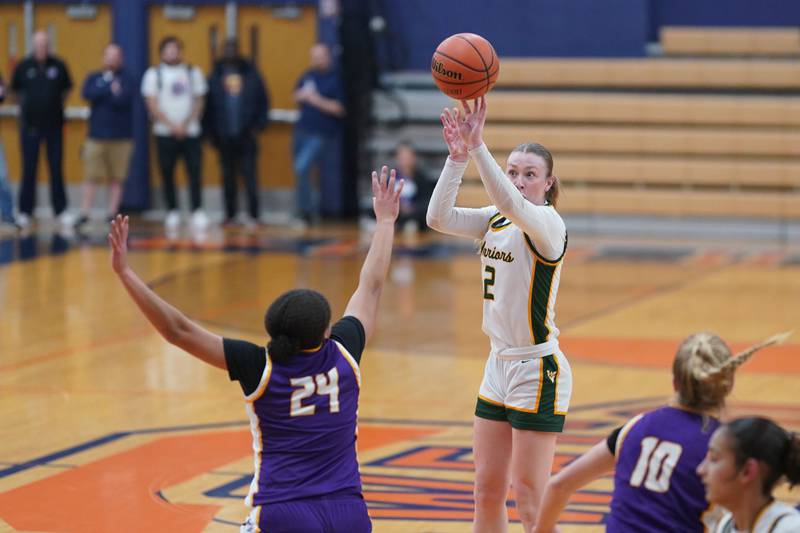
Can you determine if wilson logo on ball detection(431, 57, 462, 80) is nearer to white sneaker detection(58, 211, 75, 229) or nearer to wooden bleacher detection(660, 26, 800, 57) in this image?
white sneaker detection(58, 211, 75, 229)

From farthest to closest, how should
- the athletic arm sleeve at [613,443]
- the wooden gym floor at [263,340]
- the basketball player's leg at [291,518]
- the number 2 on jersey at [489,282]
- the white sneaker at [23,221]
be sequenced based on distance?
1. the white sneaker at [23,221]
2. the wooden gym floor at [263,340]
3. the number 2 on jersey at [489,282]
4. the basketball player's leg at [291,518]
5. the athletic arm sleeve at [613,443]

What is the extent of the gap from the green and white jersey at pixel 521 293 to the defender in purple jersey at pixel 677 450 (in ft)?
4.85

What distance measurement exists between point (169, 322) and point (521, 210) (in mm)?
1416

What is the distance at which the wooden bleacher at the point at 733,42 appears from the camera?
1958 centimetres

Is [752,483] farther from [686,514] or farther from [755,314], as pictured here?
[755,314]

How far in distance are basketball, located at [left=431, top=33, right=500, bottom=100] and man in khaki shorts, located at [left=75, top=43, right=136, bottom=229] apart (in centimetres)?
1297

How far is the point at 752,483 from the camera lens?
3.59m

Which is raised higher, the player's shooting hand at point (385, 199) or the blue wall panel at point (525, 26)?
the blue wall panel at point (525, 26)

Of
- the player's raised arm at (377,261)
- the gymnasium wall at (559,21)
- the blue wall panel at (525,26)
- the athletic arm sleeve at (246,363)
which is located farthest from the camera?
the blue wall panel at (525,26)

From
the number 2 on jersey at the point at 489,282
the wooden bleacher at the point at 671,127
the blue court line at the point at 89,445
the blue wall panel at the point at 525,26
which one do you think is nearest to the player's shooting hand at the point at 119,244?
the number 2 on jersey at the point at 489,282

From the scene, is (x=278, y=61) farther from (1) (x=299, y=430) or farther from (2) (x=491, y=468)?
(1) (x=299, y=430)

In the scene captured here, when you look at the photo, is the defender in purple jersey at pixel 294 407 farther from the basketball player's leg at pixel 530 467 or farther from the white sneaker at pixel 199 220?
the white sneaker at pixel 199 220

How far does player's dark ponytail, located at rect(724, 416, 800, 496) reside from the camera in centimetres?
357

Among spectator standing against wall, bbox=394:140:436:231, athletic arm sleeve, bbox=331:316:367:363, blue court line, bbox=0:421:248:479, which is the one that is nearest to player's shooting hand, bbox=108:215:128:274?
athletic arm sleeve, bbox=331:316:367:363
